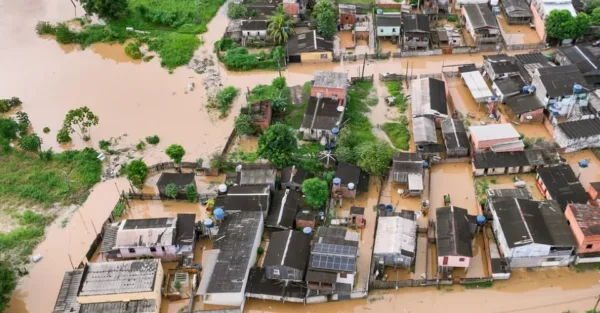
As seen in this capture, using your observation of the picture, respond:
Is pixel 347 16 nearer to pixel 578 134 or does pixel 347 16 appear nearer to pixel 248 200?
pixel 578 134

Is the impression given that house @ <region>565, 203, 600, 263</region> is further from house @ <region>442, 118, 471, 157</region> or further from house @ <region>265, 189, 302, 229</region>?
house @ <region>265, 189, 302, 229</region>

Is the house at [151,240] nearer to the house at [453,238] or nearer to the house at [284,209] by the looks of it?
the house at [284,209]

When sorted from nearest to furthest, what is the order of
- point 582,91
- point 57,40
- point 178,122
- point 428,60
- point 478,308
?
point 478,308 → point 582,91 → point 178,122 → point 428,60 → point 57,40

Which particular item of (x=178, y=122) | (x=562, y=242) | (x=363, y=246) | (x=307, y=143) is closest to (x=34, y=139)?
(x=178, y=122)

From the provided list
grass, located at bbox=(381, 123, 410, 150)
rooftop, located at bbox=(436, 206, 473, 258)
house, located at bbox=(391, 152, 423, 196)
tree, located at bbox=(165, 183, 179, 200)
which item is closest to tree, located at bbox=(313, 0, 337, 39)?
grass, located at bbox=(381, 123, 410, 150)

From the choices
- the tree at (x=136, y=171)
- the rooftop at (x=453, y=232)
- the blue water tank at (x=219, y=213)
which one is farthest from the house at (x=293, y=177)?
the tree at (x=136, y=171)

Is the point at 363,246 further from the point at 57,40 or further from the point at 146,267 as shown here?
the point at 57,40
